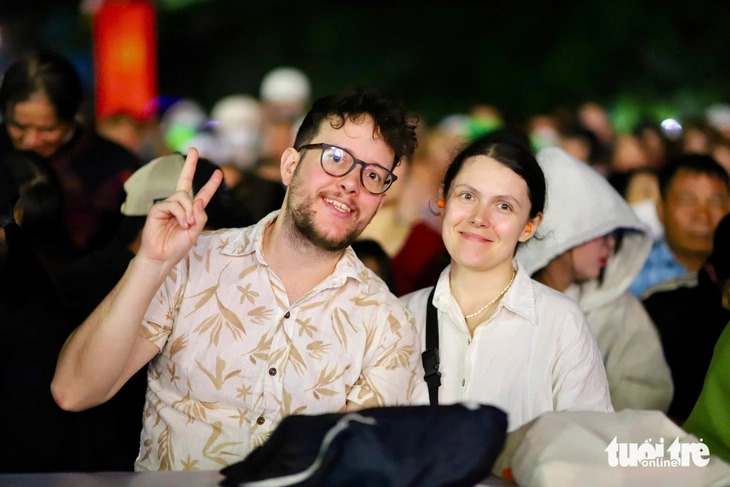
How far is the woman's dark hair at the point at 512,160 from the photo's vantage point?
2.65 metres

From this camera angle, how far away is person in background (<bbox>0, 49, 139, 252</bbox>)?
154 inches

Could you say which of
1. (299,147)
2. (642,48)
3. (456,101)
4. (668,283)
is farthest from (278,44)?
(299,147)

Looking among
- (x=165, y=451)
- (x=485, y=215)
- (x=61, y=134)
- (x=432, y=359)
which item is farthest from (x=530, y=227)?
(x=61, y=134)

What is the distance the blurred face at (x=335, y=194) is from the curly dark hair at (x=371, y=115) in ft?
0.06

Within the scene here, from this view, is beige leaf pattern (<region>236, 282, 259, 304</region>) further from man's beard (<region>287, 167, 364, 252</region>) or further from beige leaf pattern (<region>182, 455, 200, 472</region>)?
beige leaf pattern (<region>182, 455, 200, 472</region>)

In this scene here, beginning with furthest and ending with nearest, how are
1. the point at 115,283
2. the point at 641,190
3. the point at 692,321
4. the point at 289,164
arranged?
1. the point at 641,190
2. the point at 692,321
3. the point at 115,283
4. the point at 289,164

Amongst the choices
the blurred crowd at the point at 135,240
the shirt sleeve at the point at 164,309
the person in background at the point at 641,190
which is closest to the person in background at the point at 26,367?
the blurred crowd at the point at 135,240

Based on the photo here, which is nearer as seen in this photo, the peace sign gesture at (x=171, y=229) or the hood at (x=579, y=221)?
the peace sign gesture at (x=171, y=229)

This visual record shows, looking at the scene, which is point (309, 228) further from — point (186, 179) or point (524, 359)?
point (524, 359)

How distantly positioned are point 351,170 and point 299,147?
190mm

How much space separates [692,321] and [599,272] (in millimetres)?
536

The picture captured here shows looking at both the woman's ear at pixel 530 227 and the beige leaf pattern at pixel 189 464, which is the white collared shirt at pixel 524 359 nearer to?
the woman's ear at pixel 530 227

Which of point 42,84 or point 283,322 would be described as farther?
point 42,84

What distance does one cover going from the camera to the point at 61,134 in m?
4.04
